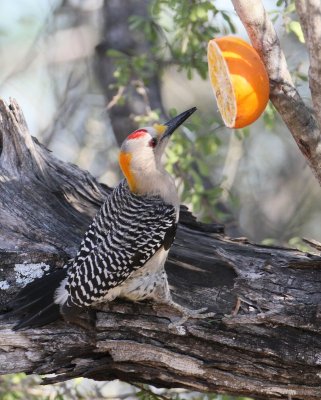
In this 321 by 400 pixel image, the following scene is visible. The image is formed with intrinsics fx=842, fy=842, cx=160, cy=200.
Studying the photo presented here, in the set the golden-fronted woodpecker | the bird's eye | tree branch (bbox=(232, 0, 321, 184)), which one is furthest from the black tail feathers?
tree branch (bbox=(232, 0, 321, 184))

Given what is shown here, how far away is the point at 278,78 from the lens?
3.32 metres

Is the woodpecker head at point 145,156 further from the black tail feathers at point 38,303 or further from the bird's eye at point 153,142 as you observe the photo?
the black tail feathers at point 38,303

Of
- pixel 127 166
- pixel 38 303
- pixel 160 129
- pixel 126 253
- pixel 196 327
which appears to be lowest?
pixel 196 327

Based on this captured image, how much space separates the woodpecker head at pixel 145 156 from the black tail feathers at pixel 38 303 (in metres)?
0.58

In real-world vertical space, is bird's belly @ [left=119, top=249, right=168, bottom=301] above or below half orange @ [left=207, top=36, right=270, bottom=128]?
below

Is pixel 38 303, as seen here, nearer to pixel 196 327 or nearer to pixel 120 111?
pixel 196 327

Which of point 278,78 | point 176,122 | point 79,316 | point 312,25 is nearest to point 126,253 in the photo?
point 79,316

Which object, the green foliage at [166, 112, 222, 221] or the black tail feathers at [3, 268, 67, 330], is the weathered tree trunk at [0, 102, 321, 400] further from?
the green foliage at [166, 112, 222, 221]

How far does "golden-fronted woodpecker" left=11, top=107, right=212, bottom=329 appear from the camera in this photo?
3.93m

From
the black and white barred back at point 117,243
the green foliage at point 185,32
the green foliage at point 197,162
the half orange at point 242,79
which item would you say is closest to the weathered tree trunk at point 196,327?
the black and white barred back at point 117,243

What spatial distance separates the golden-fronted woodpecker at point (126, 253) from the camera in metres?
3.93

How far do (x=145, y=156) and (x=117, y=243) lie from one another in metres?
0.48

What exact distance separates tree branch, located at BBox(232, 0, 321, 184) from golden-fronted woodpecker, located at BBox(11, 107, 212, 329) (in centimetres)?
82

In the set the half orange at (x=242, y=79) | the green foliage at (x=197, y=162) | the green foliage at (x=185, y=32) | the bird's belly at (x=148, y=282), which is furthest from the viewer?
the green foliage at (x=197, y=162)
